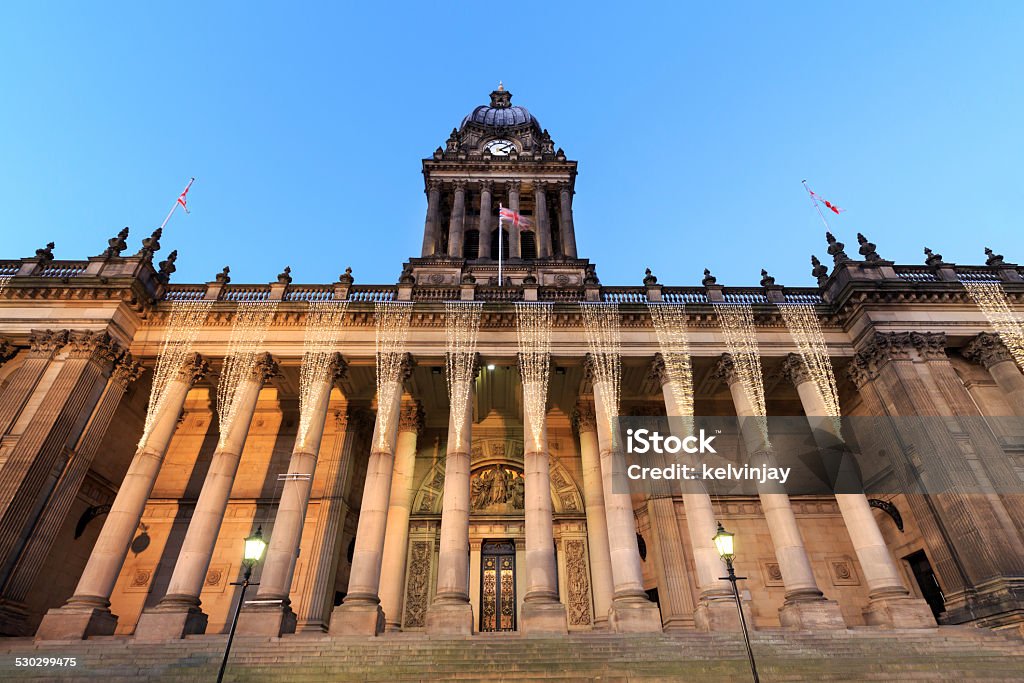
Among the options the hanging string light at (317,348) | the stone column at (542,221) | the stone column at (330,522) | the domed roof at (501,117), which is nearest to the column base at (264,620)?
the stone column at (330,522)

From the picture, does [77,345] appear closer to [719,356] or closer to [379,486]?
[379,486]

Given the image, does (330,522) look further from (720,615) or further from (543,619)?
(720,615)

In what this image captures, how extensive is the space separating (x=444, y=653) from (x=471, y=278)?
1459 cm

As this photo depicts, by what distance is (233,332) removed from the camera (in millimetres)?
21703

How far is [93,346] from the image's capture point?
19.6 metres

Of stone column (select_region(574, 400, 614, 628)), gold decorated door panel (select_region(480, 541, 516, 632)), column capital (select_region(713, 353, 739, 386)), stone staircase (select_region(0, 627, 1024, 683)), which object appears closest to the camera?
stone staircase (select_region(0, 627, 1024, 683))

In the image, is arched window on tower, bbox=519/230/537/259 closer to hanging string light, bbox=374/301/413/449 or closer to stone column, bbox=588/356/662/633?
hanging string light, bbox=374/301/413/449

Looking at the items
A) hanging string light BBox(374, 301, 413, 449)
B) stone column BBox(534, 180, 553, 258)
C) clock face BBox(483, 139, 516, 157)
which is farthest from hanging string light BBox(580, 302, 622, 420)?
clock face BBox(483, 139, 516, 157)

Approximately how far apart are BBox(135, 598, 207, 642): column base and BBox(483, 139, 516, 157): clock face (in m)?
36.7

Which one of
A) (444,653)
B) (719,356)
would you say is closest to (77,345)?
(444,653)

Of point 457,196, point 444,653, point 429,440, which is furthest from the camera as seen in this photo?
point 457,196

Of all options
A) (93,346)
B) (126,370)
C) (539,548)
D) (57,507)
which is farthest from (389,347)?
(57,507)

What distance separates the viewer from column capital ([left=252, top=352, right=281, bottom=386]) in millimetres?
20766

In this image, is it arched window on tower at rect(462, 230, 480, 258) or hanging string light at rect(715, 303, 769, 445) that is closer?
hanging string light at rect(715, 303, 769, 445)
